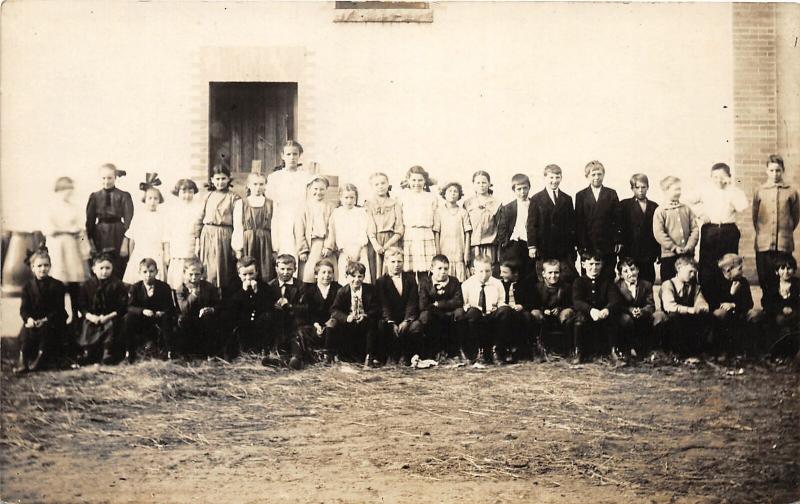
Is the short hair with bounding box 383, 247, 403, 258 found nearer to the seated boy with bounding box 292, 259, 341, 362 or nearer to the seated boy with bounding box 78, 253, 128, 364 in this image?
the seated boy with bounding box 292, 259, 341, 362

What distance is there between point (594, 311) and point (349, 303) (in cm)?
173

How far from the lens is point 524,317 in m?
6.33

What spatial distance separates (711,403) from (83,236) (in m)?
4.56

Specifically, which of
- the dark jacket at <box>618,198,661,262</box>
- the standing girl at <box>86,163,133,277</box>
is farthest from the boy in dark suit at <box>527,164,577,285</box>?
the standing girl at <box>86,163,133,277</box>

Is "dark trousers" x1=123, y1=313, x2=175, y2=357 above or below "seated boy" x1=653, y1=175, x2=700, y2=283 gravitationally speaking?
below

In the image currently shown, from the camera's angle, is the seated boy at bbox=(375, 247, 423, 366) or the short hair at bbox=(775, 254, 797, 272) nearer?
the seated boy at bbox=(375, 247, 423, 366)

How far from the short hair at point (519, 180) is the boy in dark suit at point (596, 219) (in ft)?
1.22

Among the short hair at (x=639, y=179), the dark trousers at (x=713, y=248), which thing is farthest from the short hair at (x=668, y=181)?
the dark trousers at (x=713, y=248)

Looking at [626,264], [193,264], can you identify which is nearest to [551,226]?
[626,264]

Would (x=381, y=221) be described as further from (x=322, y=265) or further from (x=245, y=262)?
(x=245, y=262)

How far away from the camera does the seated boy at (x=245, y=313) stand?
246 inches

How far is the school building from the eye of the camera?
6.34 metres

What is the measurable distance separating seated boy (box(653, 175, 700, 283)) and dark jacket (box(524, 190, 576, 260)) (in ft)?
2.03

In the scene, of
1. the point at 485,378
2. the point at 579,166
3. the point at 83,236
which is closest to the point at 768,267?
the point at 579,166
